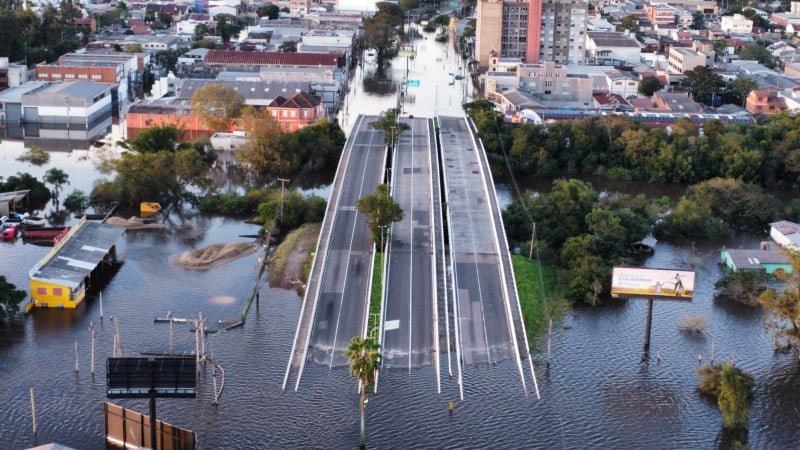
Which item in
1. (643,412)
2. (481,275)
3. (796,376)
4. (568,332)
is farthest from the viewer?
(481,275)

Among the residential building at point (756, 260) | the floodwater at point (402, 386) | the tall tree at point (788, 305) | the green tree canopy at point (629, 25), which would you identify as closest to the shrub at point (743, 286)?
the floodwater at point (402, 386)

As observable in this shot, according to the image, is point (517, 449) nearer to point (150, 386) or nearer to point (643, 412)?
point (643, 412)

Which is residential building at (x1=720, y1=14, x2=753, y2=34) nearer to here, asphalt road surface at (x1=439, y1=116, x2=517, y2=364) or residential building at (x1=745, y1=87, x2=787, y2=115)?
residential building at (x1=745, y1=87, x2=787, y2=115)

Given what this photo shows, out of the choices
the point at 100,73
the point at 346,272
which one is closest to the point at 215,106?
the point at 100,73

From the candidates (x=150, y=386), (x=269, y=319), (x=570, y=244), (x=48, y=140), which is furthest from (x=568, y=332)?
(x=48, y=140)

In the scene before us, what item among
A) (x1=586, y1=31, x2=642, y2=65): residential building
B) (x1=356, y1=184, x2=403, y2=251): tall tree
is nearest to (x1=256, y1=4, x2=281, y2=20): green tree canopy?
(x1=586, y1=31, x2=642, y2=65): residential building

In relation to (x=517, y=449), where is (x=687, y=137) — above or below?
above
